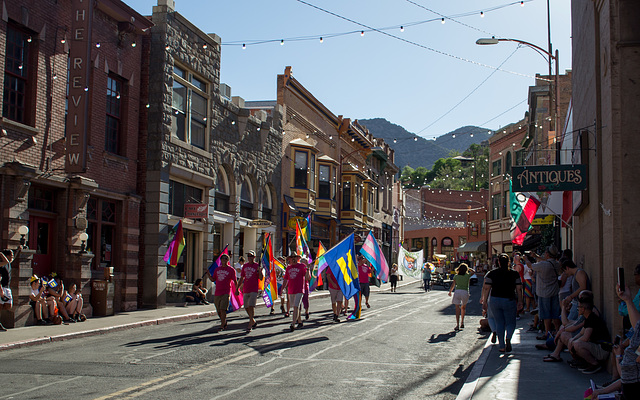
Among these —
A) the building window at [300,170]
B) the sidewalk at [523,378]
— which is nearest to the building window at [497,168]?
the building window at [300,170]

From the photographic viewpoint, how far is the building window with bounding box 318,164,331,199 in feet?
135

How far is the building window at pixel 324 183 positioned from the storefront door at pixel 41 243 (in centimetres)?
2402

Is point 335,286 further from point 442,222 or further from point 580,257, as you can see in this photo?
point 442,222

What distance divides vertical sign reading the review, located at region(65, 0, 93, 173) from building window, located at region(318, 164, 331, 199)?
934 inches

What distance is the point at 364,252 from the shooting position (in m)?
19.8

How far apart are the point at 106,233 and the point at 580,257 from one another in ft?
45.6

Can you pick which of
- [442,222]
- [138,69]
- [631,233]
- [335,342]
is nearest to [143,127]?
[138,69]

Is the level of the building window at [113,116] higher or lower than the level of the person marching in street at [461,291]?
higher

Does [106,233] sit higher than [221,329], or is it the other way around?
[106,233]

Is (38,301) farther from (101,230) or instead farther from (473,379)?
(473,379)

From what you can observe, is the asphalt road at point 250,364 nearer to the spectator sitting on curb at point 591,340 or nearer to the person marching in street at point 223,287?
the person marching in street at point 223,287

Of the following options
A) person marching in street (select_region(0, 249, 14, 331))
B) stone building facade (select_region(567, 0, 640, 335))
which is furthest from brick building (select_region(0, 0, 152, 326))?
stone building facade (select_region(567, 0, 640, 335))

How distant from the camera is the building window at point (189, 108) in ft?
80.3

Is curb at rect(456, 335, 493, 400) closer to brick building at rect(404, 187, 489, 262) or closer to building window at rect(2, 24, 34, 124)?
building window at rect(2, 24, 34, 124)
